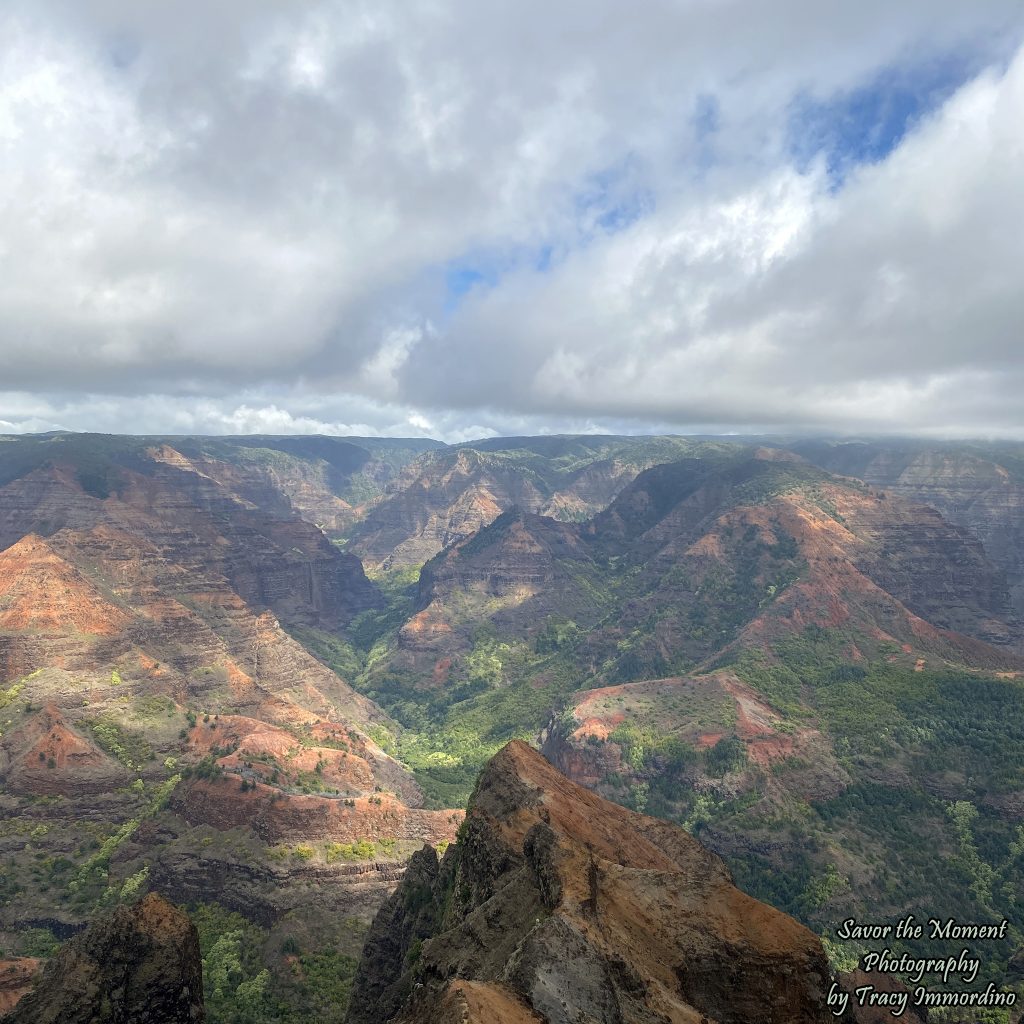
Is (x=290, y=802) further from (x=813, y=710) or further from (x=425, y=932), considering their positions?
(x=813, y=710)

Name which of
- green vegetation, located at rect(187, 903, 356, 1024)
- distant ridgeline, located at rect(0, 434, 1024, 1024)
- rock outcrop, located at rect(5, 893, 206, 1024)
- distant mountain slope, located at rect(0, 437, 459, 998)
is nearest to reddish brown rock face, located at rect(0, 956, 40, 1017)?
green vegetation, located at rect(187, 903, 356, 1024)

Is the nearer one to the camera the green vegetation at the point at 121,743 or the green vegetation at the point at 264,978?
the green vegetation at the point at 264,978

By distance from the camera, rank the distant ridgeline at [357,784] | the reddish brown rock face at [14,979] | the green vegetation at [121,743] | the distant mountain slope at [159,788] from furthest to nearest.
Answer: the green vegetation at [121,743] < the distant mountain slope at [159,788] < the distant ridgeline at [357,784] < the reddish brown rock face at [14,979]

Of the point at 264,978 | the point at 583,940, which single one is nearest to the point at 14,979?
the point at 264,978

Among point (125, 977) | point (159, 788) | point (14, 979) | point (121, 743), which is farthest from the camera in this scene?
point (121, 743)

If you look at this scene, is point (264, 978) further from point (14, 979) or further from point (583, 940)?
point (583, 940)

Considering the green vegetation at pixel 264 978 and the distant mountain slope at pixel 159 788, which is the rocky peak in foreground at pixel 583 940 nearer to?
the green vegetation at pixel 264 978

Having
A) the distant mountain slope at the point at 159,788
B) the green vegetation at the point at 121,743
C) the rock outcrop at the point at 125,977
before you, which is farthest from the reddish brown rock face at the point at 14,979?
the green vegetation at the point at 121,743
